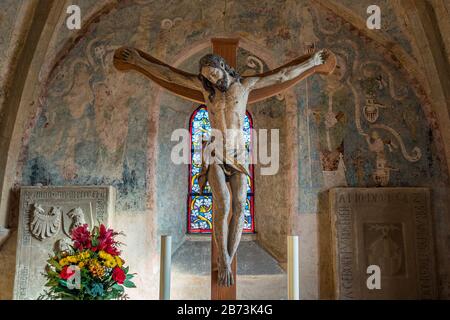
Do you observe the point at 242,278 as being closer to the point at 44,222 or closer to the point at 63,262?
the point at 44,222

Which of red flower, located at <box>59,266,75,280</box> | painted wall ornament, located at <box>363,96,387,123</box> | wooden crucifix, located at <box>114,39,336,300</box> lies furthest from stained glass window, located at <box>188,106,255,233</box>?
red flower, located at <box>59,266,75,280</box>

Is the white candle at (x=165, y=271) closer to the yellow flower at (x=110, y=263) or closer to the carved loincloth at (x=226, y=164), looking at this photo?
the yellow flower at (x=110, y=263)

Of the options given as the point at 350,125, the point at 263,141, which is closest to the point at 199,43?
the point at 263,141

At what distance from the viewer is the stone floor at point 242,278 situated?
7008 millimetres

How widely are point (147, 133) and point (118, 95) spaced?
0.74 meters

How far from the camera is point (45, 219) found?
6.54 m

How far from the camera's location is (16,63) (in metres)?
6.68

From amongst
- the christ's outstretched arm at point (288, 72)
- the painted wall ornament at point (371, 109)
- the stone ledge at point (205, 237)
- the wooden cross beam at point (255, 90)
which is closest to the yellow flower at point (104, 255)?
the wooden cross beam at point (255, 90)

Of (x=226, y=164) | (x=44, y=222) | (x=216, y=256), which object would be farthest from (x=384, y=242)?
(x=44, y=222)

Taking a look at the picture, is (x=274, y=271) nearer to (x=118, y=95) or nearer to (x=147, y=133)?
(x=147, y=133)

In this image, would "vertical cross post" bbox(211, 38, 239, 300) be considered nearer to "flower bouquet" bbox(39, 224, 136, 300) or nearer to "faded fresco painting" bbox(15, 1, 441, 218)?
"flower bouquet" bbox(39, 224, 136, 300)

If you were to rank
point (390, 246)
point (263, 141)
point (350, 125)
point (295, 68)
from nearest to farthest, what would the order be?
1. point (295, 68)
2. point (390, 246)
3. point (350, 125)
4. point (263, 141)

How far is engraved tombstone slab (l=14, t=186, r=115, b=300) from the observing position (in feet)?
21.1

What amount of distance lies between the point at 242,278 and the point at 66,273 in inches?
163
